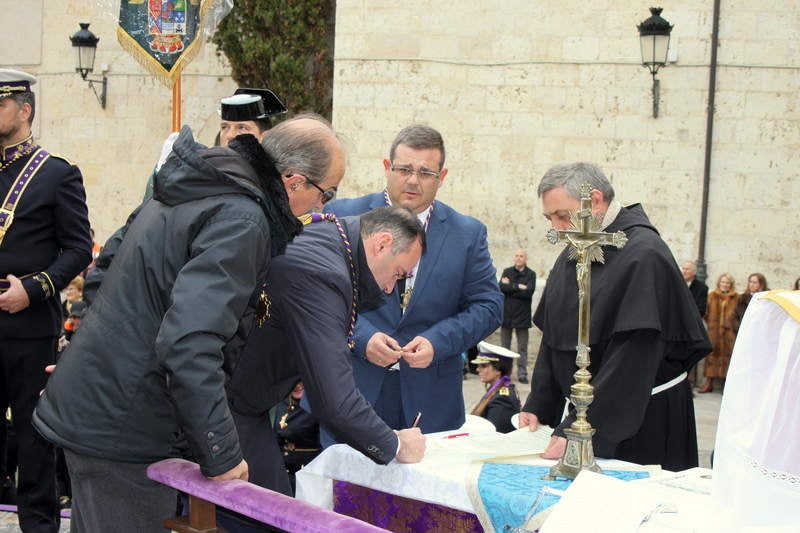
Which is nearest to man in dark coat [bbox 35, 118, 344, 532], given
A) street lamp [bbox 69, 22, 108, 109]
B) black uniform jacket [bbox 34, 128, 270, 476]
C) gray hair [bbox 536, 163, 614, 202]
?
black uniform jacket [bbox 34, 128, 270, 476]

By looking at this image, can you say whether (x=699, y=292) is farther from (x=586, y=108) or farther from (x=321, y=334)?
(x=321, y=334)

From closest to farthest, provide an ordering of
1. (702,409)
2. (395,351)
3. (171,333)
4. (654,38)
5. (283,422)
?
(171,333), (395,351), (283,422), (702,409), (654,38)

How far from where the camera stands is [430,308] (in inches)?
167

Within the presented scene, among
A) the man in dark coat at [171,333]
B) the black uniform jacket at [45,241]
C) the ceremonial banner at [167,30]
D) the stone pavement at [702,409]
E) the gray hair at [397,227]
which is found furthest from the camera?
the stone pavement at [702,409]

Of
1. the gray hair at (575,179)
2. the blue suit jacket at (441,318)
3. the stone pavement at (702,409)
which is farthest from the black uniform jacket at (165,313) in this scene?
the stone pavement at (702,409)

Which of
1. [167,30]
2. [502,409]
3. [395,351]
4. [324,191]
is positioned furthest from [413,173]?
[167,30]

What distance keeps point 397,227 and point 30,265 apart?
1935mm

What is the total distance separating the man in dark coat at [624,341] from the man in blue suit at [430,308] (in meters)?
0.45

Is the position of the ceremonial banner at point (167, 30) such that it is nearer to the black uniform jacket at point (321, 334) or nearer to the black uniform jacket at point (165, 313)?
the black uniform jacket at point (321, 334)

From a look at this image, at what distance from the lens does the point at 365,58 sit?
12.8 m

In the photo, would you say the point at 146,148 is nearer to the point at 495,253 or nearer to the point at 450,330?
the point at 495,253

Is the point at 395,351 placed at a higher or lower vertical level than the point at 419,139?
lower

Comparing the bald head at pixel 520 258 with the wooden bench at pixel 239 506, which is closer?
the wooden bench at pixel 239 506

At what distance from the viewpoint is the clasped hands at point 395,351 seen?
381cm
